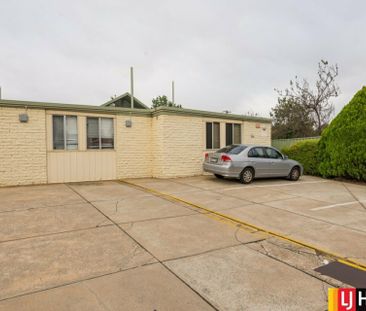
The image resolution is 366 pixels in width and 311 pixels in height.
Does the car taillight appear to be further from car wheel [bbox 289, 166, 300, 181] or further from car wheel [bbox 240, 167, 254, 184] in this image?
car wheel [bbox 289, 166, 300, 181]

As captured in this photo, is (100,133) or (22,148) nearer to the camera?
(22,148)

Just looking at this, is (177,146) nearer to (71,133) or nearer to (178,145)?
(178,145)

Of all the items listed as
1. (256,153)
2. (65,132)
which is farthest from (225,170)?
(65,132)

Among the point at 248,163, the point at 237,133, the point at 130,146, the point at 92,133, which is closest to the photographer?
the point at 248,163

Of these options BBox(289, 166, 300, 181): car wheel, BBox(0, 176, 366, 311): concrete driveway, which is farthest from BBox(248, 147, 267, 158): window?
BBox(0, 176, 366, 311): concrete driveway

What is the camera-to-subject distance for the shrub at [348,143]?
10594 millimetres

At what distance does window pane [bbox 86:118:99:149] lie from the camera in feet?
34.1

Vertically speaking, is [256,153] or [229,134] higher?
[229,134]

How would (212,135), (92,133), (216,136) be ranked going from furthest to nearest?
(216,136), (212,135), (92,133)

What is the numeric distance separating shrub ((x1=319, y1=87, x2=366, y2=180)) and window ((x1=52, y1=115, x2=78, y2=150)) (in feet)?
37.2

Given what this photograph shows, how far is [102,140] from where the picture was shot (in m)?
10.7

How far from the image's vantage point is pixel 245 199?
→ 6.94 m

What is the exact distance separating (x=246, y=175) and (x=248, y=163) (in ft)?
1.53

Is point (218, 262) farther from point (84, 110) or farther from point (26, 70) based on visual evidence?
point (26, 70)
